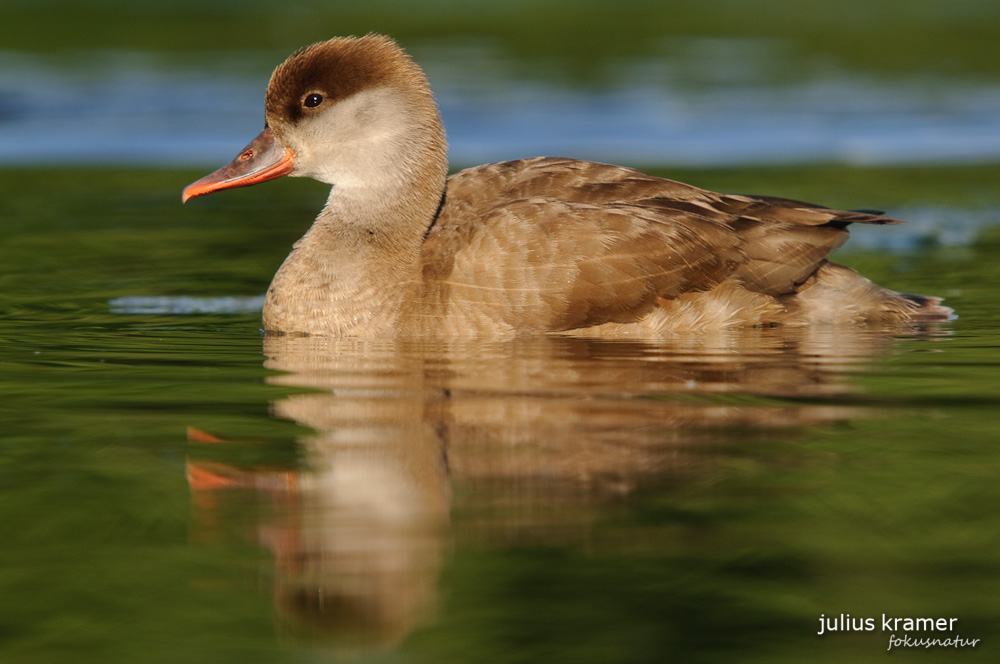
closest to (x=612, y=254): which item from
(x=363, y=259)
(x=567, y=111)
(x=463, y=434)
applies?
(x=363, y=259)

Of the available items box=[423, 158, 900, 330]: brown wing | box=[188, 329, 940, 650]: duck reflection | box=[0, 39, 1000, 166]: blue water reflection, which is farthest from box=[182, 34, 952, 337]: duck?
box=[0, 39, 1000, 166]: blue water reflection

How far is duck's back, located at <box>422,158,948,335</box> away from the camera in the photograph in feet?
24.8

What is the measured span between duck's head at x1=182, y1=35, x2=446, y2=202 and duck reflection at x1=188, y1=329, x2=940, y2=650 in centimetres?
108

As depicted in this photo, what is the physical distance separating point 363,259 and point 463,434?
2.58 m

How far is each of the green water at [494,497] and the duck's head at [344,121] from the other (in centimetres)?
99

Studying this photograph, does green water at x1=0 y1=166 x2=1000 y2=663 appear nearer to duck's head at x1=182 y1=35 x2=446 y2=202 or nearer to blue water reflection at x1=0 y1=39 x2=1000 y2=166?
duck's head at x1=182 y1=35 x2=446 y2=202

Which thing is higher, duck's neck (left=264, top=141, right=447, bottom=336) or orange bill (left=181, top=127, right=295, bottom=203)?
orange bill (left=181, top=127, right=295, bottom=203)

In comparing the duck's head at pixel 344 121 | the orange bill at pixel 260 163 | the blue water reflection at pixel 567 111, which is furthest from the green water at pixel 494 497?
the blue water reflection at pixel 567 111

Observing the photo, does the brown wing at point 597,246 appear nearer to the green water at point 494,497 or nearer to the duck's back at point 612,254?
the duck's back at point 612,254

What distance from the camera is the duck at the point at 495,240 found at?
24.9 ft

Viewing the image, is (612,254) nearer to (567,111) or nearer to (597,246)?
(597,246)

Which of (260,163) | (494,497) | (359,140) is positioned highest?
(359,140)

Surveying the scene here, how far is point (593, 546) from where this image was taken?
4441mm

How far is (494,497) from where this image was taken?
4844mm
